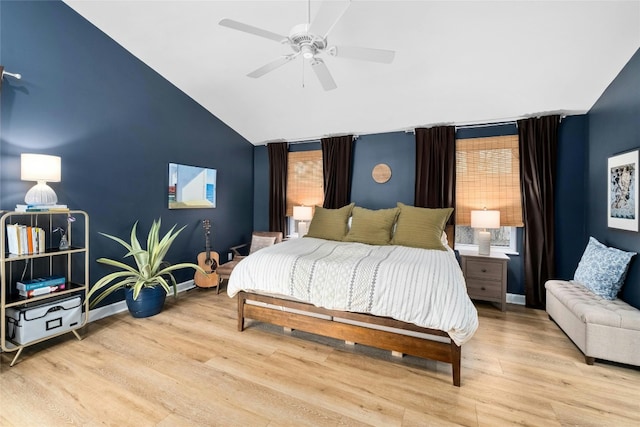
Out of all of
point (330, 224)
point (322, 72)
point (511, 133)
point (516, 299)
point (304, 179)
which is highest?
point (322, 72)

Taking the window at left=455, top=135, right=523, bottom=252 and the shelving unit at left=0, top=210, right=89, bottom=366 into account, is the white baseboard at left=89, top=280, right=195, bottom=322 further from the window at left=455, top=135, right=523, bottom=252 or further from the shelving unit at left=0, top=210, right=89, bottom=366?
the window at left=455, top=135, right=523, bottom=252

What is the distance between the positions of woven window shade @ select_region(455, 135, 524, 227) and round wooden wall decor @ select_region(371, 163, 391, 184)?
0.99 meters

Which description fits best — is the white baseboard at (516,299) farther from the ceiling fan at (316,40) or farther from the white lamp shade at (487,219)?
the ceiling fan at (316,40)

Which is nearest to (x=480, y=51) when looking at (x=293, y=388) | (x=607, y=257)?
(x=607, y=257)

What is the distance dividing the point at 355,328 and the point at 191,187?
3128 millimetres

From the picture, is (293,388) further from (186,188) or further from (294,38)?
(186,188)

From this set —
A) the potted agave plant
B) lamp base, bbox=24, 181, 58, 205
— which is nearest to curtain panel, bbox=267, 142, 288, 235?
the potted agave plant

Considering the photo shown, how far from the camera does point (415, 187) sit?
4070mm

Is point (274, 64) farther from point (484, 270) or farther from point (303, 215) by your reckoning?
point (484, 270)

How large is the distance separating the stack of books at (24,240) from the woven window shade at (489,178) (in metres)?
4.63

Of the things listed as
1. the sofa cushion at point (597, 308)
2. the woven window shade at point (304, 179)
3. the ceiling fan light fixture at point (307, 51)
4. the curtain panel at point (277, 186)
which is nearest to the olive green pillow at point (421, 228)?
the sofa cushion at point (597, 308)

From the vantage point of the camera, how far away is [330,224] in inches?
145

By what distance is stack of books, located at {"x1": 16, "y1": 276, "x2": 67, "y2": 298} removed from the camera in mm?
2289

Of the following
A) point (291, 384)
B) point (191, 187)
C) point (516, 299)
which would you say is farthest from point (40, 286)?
point (516, 299)
